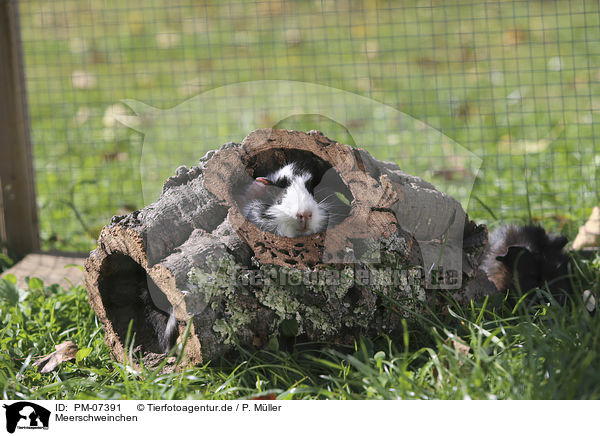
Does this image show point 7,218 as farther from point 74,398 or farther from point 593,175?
point 593,175

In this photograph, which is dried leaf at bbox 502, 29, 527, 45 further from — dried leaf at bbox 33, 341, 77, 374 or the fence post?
dried leaf at bbox 33, 341, 77, 374

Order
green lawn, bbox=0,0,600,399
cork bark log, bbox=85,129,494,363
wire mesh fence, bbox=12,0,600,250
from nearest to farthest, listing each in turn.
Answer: green lawn, bbox=0,0,600,399 < cork bark log, bbox=85,129,494,363 < wire mesh fence, bbox=12,0,600,250

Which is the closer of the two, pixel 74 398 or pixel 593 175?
pixel 74 398

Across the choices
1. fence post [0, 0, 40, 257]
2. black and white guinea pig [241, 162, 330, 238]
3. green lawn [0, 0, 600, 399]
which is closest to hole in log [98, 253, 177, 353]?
green lawn [0, 0, 600, 399]

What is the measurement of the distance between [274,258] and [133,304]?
642 millimetres

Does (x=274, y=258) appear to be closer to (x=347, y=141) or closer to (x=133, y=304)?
(x=133, y=304)

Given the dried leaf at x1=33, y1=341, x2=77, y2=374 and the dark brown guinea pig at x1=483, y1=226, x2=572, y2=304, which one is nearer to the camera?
the dried leaf at x1=33, y1=341, x2=77, y2=374

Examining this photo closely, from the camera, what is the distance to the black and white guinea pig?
1.75 metres

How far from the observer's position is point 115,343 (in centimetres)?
191

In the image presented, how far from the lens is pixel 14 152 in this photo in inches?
125

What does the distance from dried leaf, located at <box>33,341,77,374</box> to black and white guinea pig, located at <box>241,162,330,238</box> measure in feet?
2.55

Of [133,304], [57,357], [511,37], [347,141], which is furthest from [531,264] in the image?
[511,37]
